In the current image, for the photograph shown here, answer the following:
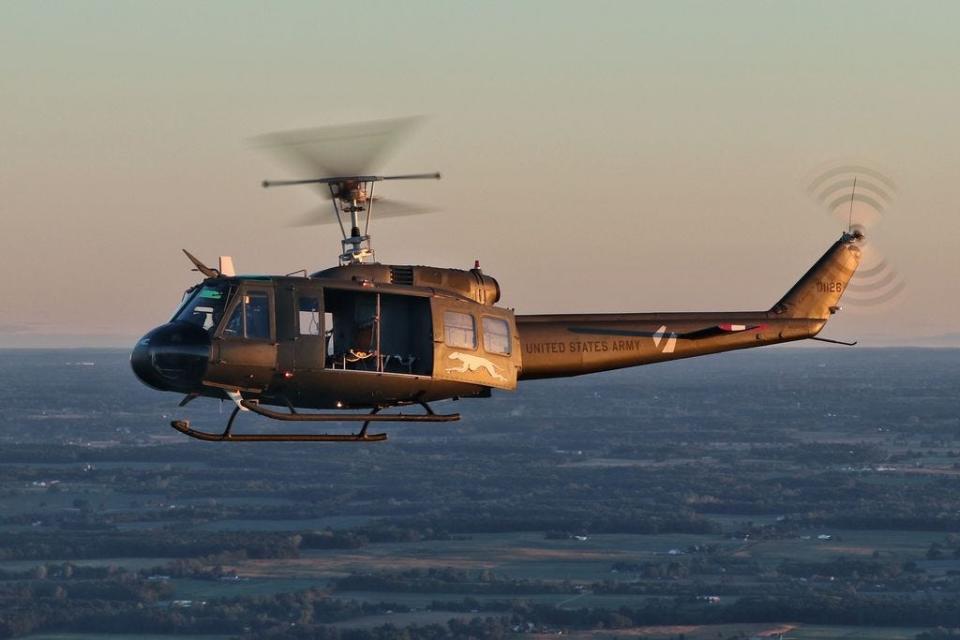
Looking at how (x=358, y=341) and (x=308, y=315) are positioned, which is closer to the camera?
(x=308, y=315)

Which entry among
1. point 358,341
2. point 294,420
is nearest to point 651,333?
point 358,341

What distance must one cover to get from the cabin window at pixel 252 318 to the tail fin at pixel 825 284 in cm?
1408

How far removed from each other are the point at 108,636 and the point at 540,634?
4407 cm

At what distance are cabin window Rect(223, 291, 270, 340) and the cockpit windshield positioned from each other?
1.01 feet

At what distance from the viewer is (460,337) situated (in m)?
40.9

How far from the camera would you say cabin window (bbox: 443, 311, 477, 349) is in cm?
4062

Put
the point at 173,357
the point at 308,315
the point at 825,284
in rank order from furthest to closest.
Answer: the point at 825,284, the point at 308,315, the point at 173,357

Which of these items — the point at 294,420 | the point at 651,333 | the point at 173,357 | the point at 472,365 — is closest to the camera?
the point at 294,420

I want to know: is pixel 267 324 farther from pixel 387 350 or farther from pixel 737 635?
pixel 737 635

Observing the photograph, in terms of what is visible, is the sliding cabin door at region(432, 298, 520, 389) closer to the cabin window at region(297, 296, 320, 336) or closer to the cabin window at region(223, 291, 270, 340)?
the cabin window at region(297, 296, 320, 336)

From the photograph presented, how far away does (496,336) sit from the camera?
41781 mm

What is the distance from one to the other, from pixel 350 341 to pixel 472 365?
8.80 ft

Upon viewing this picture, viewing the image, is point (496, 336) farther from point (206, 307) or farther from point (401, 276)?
point (206, 307)

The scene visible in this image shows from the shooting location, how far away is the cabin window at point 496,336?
41.5m
